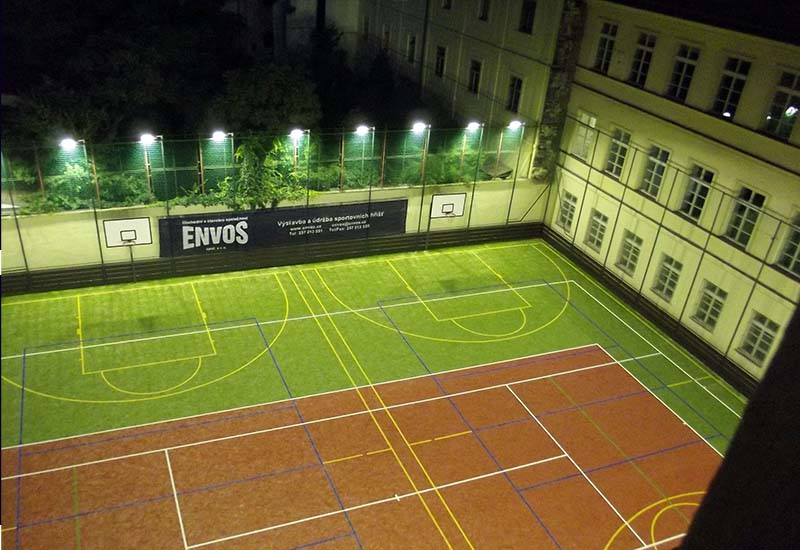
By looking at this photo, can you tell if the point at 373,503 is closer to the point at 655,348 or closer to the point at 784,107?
the point at 655,348

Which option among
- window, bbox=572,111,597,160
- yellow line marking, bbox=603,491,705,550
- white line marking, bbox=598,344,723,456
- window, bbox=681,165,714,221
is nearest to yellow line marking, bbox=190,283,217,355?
yellow line marking, bbox=603,491,705,550

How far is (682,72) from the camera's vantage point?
19.9 meters

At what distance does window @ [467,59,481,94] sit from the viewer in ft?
95.6

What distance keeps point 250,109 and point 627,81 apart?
12.9 m

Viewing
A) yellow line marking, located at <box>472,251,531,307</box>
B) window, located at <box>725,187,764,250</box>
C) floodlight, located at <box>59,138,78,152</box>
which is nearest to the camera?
window, located at <box>725,187,764,250</box>

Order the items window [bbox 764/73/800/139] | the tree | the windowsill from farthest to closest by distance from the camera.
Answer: the tree
the windowsill
window [bbox 764/73/800/139]

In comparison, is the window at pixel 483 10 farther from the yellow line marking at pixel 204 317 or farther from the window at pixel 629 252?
the yellow line marking at pixel 204 317

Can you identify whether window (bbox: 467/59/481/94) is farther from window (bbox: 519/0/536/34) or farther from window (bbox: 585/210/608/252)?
window (bbox: 585/210/608/252)

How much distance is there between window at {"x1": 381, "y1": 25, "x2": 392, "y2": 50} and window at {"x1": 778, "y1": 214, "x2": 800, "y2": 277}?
2522 centimetres

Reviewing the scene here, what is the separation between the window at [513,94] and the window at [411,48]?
9298 millimetres

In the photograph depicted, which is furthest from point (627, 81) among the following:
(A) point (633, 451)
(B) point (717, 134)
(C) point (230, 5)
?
(C) point (230, 5)

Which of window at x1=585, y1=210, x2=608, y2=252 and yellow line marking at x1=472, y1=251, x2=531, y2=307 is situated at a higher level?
window at x1=585, y1=210, x2=608, y2=252

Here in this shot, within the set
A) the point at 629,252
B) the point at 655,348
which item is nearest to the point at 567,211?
the point at 629,252

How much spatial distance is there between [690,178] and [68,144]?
17518 mm
